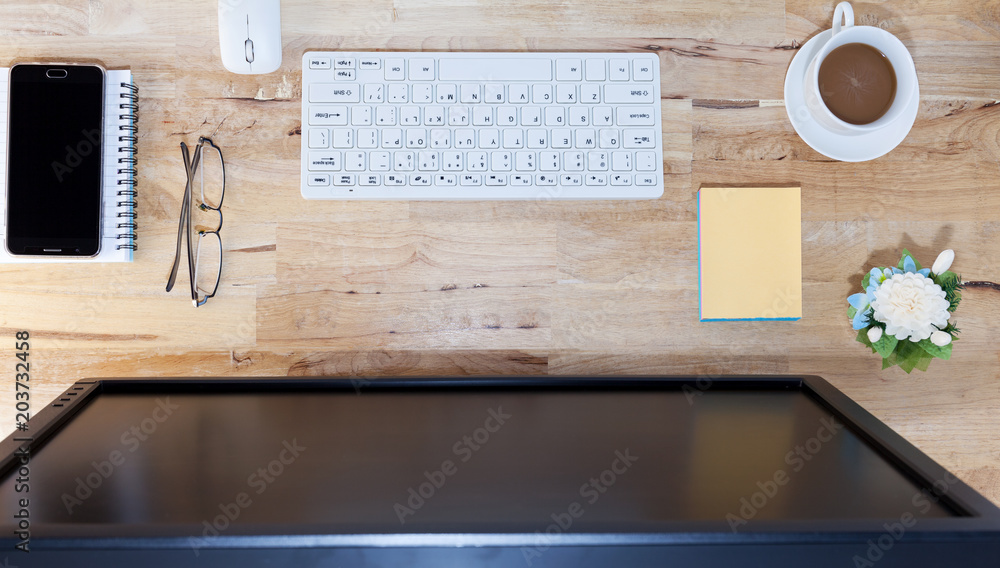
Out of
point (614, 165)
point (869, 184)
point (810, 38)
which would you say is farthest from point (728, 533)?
point (810, 38)

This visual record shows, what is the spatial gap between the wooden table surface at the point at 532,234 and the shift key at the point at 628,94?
1.9 inches

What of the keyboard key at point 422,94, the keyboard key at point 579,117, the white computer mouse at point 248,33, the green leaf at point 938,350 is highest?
the white computer mouse at point 248,33

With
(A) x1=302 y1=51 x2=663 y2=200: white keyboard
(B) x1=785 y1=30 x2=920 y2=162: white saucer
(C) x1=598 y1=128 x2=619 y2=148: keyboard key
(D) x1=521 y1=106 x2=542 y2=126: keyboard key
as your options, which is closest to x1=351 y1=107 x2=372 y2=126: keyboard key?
(A) x1=302 y1=51 x2=663 y2=200: white keyboard

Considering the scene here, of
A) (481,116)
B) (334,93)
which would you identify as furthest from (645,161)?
(334,93)

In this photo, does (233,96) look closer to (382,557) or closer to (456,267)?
(456,267)

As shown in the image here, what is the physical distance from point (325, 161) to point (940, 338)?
855mm

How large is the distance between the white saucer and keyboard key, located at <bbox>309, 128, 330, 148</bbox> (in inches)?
25.9

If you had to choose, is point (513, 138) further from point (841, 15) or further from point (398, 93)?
point (841, 15)

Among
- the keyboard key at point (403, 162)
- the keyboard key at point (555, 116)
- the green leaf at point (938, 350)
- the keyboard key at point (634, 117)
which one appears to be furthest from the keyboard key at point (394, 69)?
the green leaf at point (938, 350)

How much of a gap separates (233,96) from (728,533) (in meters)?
0.83

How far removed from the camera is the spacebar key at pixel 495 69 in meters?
0.85

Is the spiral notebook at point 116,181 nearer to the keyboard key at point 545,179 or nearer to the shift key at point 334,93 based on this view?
the shift key at point 334,93

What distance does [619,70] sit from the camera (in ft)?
2.82

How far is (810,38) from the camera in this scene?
34.6 inches
